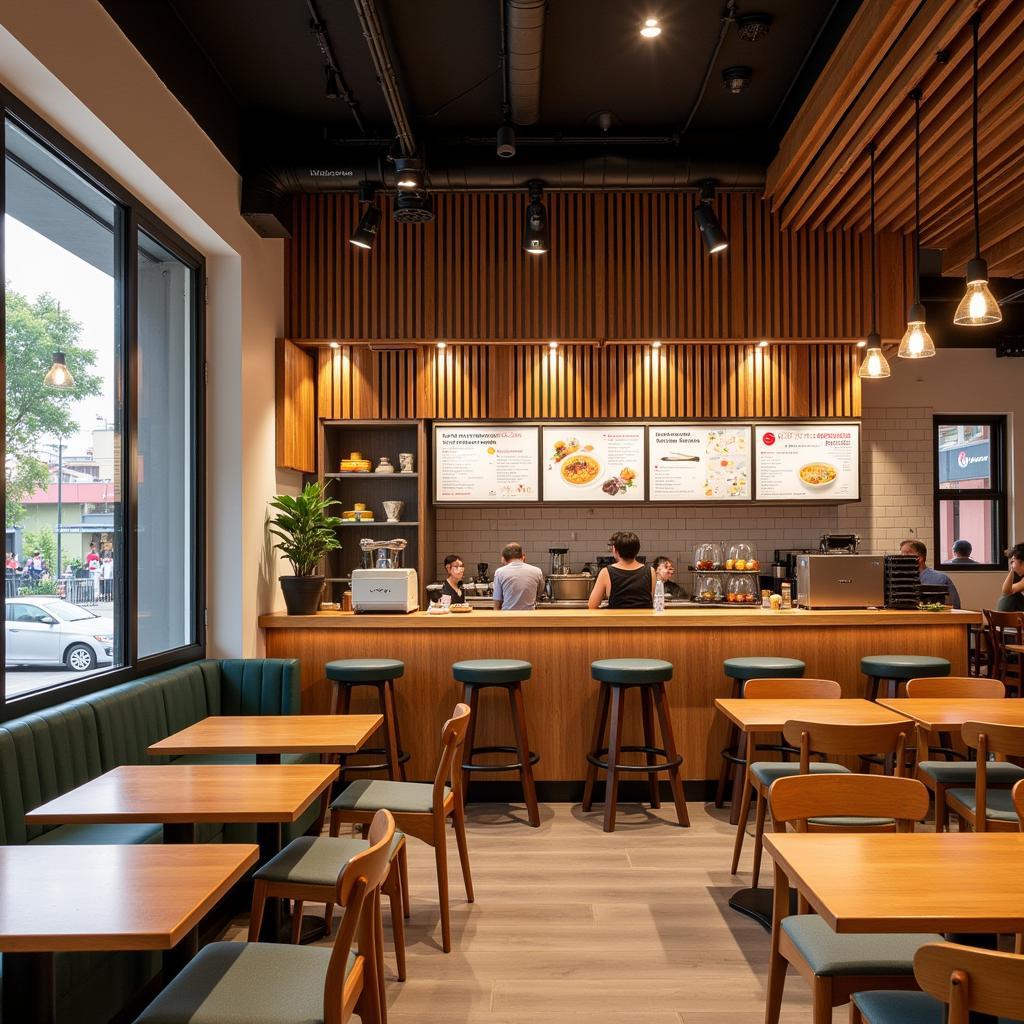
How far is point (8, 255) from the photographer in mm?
3326

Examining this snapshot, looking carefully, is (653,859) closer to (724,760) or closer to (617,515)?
(724,760)

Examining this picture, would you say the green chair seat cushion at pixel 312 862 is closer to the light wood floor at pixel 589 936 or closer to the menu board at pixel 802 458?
the light wood floor at pixel 589 936

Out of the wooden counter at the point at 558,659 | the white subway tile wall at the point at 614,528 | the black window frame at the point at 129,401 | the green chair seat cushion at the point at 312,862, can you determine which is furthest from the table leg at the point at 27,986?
the white subway tile wall at the point at 614,528

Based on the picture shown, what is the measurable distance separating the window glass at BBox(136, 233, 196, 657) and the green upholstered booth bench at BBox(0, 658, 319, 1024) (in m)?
0.35

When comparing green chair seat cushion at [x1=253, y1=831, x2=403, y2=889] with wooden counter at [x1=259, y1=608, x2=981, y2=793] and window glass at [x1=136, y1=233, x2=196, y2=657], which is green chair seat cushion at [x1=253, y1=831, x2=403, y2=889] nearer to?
window glass at [x1=136, y1=233, x2=196, y2=657]

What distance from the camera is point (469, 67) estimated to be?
5.18 m

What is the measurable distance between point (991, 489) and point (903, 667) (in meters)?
5.05

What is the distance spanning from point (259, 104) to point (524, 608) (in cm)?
370

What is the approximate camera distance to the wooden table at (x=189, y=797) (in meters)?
2.52

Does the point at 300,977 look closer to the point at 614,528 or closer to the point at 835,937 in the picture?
the point at 835,937

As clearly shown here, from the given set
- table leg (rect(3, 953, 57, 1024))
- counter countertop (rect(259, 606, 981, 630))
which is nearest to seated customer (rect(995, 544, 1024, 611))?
counter countertop (rect(259, 606, 981, 630))

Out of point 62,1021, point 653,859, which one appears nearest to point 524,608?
point 653,859

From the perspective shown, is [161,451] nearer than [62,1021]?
No

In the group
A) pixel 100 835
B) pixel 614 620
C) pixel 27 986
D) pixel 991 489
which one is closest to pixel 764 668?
pixel 614 620
